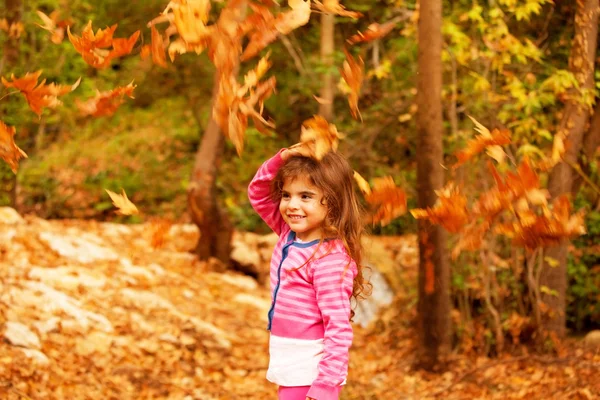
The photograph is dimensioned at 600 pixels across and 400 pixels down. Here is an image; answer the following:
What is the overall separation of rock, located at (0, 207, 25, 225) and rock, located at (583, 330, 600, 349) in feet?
20.0

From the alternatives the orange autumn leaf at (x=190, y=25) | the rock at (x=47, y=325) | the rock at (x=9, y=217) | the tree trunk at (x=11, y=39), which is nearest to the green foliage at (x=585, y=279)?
the rock at (x=47, y=325)

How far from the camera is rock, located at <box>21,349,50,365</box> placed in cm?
519

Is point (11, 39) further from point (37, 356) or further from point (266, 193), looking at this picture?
point (266, 193)

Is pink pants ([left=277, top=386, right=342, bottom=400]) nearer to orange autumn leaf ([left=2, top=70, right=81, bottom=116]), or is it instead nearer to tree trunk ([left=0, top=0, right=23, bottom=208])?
orange autumn leaf ([left=2, top=70, right=81, bottom=116])

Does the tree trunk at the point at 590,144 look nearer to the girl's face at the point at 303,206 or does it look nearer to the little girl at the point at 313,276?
the little girl at the point at 313,276

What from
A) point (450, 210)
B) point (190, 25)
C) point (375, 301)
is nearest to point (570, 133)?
point (375, 301)

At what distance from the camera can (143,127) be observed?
1733 centimetres

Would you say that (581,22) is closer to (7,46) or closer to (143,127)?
(7,46)

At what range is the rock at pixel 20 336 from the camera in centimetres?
529

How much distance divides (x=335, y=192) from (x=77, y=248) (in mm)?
6037

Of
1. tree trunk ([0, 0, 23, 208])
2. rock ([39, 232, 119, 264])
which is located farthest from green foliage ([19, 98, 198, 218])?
rock ([39, 232, 119, 264])

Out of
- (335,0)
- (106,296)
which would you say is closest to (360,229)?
(335,0)

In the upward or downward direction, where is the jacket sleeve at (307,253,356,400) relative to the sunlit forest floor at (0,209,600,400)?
upward

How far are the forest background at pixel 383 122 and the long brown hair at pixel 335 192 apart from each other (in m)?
0.37
